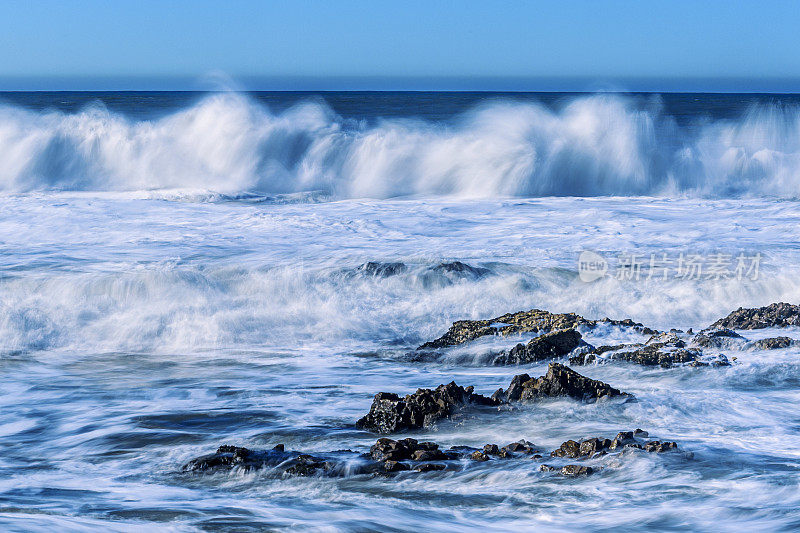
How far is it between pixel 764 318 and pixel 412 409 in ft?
12.7

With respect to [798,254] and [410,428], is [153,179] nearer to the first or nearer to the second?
[798,254]

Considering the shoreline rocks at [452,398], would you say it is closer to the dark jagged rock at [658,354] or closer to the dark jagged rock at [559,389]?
the dark jagged rock at [559,389]

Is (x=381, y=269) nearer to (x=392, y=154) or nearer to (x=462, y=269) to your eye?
(x=462, y=269)

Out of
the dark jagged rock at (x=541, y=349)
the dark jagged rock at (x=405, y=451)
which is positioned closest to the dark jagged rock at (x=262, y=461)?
the dark jagged rock at (x=405, y=451)

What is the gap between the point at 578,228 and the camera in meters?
12.5

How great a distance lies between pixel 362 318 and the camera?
27.6 ft

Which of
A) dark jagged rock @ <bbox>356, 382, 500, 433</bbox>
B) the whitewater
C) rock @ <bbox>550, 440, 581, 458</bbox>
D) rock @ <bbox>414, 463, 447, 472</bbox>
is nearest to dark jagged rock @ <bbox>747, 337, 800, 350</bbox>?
the whitewater

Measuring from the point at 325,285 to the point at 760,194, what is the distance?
1196cm

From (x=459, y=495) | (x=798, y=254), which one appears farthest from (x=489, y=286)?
(x=459, y=495)

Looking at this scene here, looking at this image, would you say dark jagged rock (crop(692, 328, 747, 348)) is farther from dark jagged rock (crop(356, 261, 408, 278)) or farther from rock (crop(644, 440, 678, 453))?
dark jagged rock (crop(356, 261, 408, 278))

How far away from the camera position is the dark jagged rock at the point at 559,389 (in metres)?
5.42

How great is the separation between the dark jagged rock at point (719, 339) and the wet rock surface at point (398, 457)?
8.00 feet

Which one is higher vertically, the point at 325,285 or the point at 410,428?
the point at 325,285

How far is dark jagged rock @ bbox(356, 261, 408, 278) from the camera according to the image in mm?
9633
